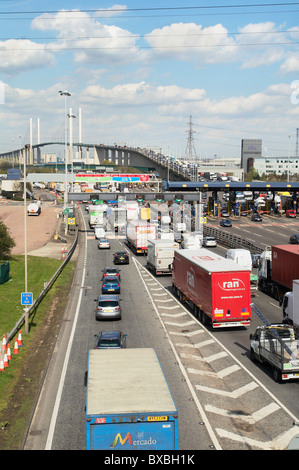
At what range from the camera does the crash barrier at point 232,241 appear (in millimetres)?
60906

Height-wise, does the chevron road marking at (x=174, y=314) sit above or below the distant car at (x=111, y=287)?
below

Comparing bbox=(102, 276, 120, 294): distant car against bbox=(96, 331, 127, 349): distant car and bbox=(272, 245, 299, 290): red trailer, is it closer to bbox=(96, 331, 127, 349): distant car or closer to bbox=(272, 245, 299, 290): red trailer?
bbox=(272, 245, 299, 290): red trailer

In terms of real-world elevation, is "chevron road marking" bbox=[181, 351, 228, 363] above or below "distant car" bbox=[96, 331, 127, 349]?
below

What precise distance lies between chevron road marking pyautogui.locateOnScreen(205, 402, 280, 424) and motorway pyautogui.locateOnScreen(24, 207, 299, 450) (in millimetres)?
34

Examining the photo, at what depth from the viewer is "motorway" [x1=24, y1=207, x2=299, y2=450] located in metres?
17.1

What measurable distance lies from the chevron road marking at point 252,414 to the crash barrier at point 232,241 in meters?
40.4

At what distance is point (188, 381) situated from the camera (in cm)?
2216

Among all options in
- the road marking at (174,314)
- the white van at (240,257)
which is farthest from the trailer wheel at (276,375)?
the white van at (240,257)

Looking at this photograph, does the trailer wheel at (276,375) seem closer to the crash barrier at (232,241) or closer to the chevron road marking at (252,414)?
the chevron road marking at (252,414)

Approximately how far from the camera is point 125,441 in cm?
1294

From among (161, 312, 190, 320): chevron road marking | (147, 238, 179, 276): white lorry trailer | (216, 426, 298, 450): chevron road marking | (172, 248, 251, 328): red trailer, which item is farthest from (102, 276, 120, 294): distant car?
(216, 426, 298, 450): chevron road marking

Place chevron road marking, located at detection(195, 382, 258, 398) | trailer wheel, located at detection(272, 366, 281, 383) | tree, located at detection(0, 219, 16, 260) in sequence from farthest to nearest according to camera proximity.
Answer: tree, located at detection(0, 219, 16, 260)
trailer wheel, located at detection(272, 366, 281, 383)
chevron road marking, located at detection(195, 382, 258, 398)
